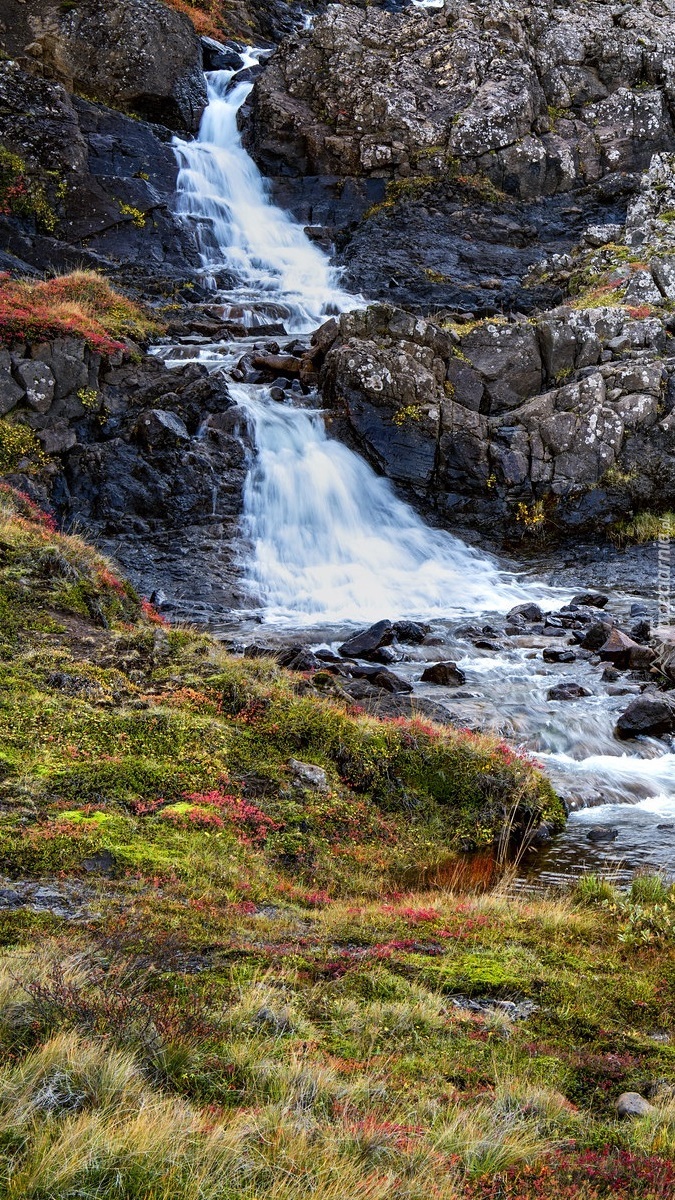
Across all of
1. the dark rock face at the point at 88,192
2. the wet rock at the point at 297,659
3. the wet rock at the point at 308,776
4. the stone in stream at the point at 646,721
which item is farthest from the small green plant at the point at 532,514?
the dark rock face at the point at 88,192

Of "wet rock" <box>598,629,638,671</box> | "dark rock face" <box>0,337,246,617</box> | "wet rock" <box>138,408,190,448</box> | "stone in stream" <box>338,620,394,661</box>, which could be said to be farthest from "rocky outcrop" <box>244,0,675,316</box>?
"wet rock" <box>598,629,638,671</box>

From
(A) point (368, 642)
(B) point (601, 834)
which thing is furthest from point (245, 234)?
(B) point (601, 834)

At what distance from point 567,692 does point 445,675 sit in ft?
7.02

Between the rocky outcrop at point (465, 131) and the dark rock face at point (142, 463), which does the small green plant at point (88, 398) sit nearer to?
the dark rock face at point (142, 463)

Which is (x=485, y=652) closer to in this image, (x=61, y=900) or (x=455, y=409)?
(x=455, y=409)

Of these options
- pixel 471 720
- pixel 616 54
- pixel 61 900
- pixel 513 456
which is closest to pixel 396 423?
pixel 513 456

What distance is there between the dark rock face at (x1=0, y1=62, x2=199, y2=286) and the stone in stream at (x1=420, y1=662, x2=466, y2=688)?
75.6 feet

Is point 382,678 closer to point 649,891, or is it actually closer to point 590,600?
point 649,891

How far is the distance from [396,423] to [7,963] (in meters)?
21.6

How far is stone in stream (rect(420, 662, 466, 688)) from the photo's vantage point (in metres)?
14.6

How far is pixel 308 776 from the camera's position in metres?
8.67

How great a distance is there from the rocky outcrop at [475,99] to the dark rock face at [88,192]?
7.74 meters

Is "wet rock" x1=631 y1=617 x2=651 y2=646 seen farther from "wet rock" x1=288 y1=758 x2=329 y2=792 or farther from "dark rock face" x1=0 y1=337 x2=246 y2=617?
"wet rock" x1=288 y1=758 x2=329 y2=792

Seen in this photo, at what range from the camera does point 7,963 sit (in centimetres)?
397
